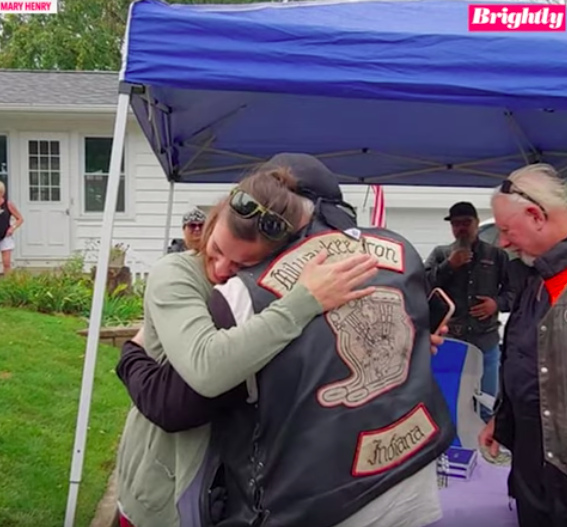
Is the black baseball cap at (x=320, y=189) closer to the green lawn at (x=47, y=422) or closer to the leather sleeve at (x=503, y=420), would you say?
the leather sleeve at (x=503, y=420)

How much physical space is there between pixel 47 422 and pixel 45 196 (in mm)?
8403

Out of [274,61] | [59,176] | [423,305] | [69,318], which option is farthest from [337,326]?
[59,176]

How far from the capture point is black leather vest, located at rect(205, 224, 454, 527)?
56.0 inches

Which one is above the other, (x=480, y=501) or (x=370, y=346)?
(x=370, y=346)

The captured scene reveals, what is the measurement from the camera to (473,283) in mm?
4965

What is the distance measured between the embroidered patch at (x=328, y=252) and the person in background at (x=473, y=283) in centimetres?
336

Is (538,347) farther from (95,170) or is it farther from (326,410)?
(95,170)

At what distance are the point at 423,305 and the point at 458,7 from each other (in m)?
2.21

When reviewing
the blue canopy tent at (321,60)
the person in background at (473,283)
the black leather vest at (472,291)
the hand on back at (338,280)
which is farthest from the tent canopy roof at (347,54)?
the black leather vest at (472,291)

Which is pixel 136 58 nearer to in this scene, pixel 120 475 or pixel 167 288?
pixel 167 288

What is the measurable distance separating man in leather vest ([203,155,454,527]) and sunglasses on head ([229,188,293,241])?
0.04 meters

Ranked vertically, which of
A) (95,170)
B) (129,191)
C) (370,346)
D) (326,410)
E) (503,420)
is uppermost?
(370,346)

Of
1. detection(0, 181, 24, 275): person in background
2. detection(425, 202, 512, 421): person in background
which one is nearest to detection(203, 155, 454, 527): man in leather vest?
detection(425, 202, 512, 421): person in background

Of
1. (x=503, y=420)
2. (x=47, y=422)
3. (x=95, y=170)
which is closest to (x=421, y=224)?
(x=95, y=170)
